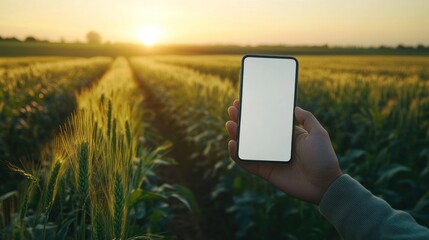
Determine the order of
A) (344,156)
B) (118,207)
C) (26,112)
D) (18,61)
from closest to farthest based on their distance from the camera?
(118,207), (344,156), (26,112), (18,61)

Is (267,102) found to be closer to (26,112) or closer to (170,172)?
(170,172)

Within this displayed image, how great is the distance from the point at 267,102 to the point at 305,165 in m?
0.27

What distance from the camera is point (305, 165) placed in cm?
164

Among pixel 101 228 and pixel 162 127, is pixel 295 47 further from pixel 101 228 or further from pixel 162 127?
pixel 101 228

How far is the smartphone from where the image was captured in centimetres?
165

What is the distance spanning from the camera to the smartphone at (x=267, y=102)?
165 cm

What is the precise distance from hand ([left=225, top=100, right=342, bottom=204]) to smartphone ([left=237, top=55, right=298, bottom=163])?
1.8 inches

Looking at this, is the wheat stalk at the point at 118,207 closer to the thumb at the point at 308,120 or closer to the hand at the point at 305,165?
the hand at the point at 305,165

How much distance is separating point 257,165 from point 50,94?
765cm

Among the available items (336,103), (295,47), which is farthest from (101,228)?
(295,47)

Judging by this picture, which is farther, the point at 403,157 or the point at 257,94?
the point at 403,157

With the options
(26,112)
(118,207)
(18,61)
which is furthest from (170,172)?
(18,61)

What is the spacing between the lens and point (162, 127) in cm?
936

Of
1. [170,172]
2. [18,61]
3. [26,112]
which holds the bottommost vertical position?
[170,172]
